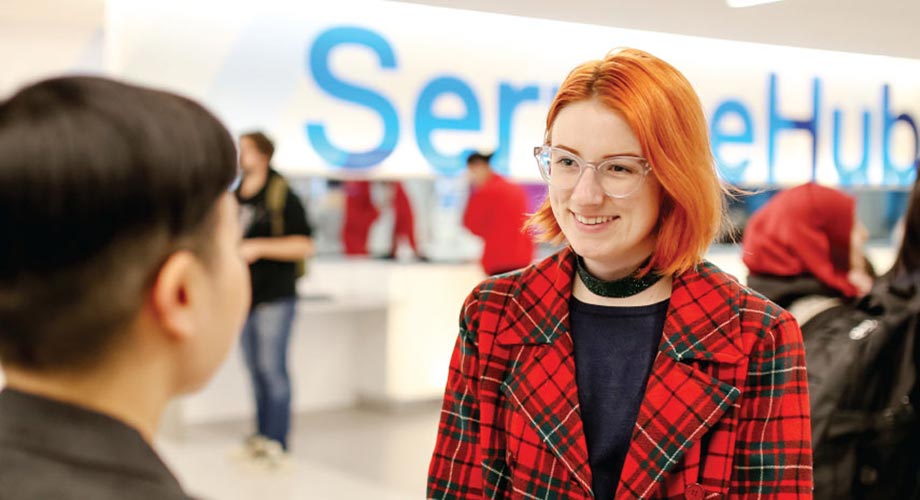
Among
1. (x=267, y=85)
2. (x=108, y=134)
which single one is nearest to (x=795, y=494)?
(x=108, y=134)

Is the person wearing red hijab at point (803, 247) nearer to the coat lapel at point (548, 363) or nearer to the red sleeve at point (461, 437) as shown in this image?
the coat lapel at point (548, 363)

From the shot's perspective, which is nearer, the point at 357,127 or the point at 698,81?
the point at 357,127

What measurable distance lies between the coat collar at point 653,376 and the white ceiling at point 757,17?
5.16 m

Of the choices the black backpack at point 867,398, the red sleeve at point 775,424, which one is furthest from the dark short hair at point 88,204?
the black backpack at point 867,398

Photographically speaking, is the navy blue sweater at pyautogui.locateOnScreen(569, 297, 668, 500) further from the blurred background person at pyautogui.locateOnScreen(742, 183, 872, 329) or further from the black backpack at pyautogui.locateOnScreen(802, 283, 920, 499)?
the blurred background person at pyautogui.locateOnScreen(742, 183, 872, 329)

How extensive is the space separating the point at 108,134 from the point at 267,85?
6813mm

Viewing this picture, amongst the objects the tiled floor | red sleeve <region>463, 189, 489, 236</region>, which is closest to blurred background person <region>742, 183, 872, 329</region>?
the tiled floor

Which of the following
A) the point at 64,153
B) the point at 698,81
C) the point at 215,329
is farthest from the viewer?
the point at 698,81

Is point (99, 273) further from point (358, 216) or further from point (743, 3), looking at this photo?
point (358, 216)

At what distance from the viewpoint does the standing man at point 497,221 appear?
7.21 meters

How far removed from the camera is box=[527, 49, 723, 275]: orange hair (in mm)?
1592

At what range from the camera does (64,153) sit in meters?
0.68

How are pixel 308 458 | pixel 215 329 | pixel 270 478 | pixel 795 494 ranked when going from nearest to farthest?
pixel 215 329, pixel 795 494, pixel 270 478, pixel 308 458

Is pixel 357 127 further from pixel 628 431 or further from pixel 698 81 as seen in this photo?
pixel 628 431
